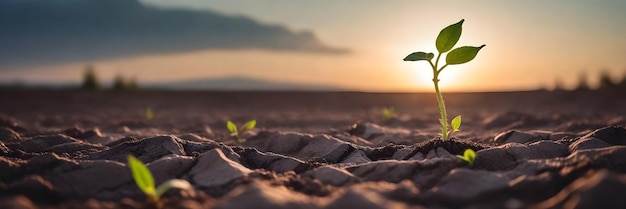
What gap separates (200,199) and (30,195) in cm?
72

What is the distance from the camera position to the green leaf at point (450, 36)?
302 centimetres

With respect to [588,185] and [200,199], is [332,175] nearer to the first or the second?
[200,199]

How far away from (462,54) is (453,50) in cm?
6

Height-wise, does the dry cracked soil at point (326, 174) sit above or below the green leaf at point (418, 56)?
below

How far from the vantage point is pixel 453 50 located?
3076 millimetres

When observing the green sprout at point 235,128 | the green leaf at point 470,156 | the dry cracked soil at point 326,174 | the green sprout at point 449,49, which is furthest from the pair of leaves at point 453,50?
the green sprout at point 235,128

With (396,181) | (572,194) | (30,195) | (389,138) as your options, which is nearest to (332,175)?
(396,181)

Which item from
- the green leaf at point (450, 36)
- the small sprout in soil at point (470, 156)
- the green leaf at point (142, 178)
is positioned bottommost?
the green leaf at point (142, 178)

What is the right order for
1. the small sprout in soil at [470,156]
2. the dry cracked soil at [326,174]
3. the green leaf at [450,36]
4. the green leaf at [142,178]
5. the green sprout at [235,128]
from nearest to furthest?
the dry cracked soil at [326,174], the green leaf at [142,178], the small sprout in soil at [470,156], the green leaf at [450,36], the green sprout at [235,128]

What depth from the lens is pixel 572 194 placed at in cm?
169

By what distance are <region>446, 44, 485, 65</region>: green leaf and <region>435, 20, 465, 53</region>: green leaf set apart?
0.05 m

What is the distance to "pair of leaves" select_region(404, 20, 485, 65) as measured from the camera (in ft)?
9.94

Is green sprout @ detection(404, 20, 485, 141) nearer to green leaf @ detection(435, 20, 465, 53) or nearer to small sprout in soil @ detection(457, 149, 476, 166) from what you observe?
green leaf @ detection(435, 20, 465, 53)

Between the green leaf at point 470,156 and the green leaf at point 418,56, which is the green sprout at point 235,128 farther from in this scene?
the green leaf at point 470,156
